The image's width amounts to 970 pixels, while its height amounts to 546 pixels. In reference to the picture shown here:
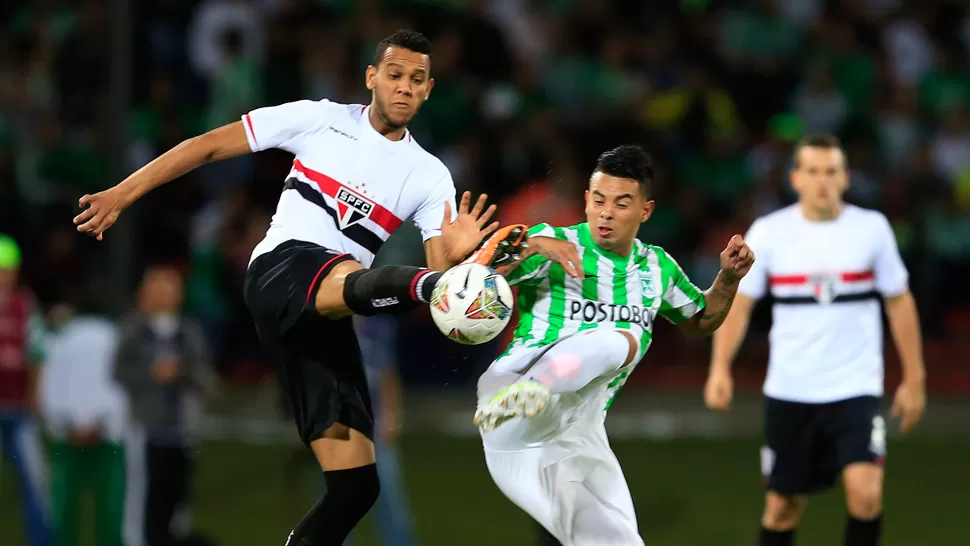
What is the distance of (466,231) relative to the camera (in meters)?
5.89

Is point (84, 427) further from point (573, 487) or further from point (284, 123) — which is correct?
point (573, 487)

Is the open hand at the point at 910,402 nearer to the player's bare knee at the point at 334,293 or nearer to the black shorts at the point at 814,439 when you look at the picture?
the black shorts at the point at 814,439

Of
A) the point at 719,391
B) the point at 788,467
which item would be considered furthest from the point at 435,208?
the point at 788,467

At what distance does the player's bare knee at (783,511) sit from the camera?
764 centimetres

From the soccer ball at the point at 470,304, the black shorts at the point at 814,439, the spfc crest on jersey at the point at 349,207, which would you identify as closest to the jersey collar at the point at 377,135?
the spfc crest on jersey at the point at 349,207

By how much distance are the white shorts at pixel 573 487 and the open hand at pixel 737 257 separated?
0.85 metres

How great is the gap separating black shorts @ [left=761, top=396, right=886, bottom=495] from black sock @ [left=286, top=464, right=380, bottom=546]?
2592 millimetres

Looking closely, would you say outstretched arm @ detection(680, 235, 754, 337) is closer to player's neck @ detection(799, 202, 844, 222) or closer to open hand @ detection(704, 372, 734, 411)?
open hand @ detection(704, 372, 734, 411)

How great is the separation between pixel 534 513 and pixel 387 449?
3757 mm

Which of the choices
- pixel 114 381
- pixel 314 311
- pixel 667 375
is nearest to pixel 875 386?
pixel 314 311

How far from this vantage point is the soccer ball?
5293 millimetres

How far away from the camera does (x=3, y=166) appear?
14258 millimetres

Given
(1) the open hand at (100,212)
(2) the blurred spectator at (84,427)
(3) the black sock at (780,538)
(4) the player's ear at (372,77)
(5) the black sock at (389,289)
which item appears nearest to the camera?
(5) the black sock at (389,289)

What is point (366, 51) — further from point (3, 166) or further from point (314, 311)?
point (314, 311)
